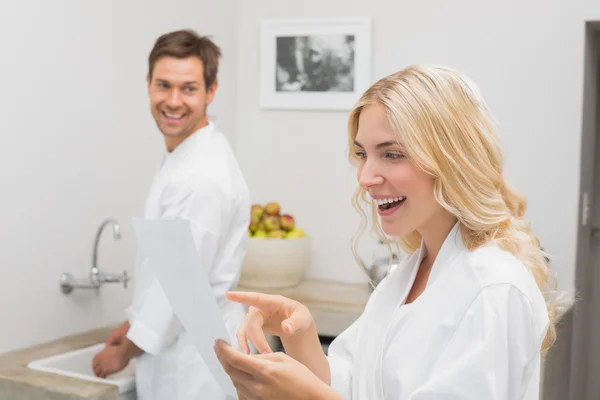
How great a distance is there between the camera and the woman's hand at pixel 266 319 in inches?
56.2

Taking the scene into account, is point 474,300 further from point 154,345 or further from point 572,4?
point 572,4

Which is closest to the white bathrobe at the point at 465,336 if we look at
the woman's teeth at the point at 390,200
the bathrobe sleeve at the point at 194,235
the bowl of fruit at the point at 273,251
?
the woman's teeth at the point at 390,200

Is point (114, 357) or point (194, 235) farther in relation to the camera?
point (114, 357)

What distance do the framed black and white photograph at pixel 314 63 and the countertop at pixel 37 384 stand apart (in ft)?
5.28

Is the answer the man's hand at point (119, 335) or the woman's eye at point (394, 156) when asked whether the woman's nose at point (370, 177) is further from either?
the man's hand at point (119, 335)

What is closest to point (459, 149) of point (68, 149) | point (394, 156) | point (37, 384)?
point (394, 156)

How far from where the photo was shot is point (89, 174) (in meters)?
2.80

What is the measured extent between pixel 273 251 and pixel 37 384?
1.28 metres

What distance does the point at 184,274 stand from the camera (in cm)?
130

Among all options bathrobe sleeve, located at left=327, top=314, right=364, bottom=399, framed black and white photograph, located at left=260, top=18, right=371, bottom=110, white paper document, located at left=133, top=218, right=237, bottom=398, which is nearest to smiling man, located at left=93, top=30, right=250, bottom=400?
bathrobe sleeve, located at left=327, top=314, right=364, bottom=399

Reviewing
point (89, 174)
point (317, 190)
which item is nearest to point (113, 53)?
point (89, 174)

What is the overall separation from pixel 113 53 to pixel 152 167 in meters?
0.48

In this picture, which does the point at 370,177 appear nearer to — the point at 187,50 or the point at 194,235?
the point at 194,235

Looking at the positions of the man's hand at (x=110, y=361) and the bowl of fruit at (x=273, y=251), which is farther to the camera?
the bowl of fruit at (x=273, y=251)
